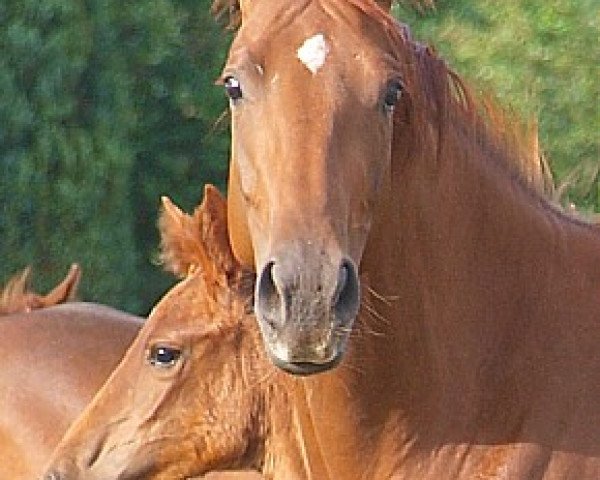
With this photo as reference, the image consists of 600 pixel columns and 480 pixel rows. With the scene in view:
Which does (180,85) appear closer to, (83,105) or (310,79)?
(83,105)

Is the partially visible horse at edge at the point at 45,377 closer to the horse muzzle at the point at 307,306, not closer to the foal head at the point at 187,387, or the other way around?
the foal head at the point at 187,387

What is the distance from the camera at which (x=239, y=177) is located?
2689 mm

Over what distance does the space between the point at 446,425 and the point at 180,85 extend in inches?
247

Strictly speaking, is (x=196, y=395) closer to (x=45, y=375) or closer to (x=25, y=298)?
(x=45, y=375)

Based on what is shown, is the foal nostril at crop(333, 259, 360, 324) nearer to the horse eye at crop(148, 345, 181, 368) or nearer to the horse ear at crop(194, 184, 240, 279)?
the horse ear at crop(194, 184, 240, 279)

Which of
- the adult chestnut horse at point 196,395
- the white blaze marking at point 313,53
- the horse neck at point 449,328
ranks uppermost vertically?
the white blaze marking at point 313,53

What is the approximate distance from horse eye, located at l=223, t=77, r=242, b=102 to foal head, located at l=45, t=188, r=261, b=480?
42.2 inches

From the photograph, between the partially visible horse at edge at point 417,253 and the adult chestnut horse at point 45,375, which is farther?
the adult chestnut horse at point 45,375

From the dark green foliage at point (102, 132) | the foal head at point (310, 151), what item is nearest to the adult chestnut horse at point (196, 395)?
the foal head at point (310, 151)

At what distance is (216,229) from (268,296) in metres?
1.28

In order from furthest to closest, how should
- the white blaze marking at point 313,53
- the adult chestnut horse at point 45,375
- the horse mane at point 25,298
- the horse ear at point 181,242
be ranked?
1. the horse mane at point 25,298
2. the adult chestnut horse at point 45,375
3. the horse ear at point 181,242
4. the white blaze marking at point 313,53

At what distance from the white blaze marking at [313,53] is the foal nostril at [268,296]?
0.36m

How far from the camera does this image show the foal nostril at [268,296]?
7.68 feet

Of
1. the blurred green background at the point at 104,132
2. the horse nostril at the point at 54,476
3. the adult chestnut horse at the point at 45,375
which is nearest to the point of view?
the horse nostril at the point at 54,476
